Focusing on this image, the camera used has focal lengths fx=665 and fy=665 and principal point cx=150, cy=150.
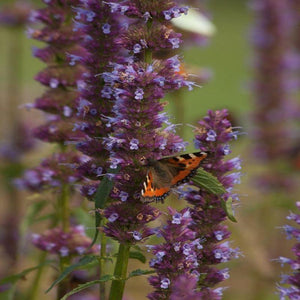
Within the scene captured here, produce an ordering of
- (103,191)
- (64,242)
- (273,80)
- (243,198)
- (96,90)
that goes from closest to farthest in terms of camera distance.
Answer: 1. (103,191)
2. (96,90)
3. (64,242)
4. (273,80)
5. (243,198)

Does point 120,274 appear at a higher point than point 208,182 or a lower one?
lower

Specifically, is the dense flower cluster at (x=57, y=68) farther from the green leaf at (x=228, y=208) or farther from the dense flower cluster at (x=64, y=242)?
the green leaf at (x=228, y=208)

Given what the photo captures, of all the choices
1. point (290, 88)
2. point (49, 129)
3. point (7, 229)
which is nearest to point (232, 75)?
point (290, 88)

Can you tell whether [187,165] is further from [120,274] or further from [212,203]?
[120,274]

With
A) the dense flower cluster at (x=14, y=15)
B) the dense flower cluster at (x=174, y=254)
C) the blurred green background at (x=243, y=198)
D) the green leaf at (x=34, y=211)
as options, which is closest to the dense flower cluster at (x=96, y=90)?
the dense flower cluster at (x=174, y=254)

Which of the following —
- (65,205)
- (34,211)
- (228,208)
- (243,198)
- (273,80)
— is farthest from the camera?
(243,198)

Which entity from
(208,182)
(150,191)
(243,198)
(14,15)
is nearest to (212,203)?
(208,182)
